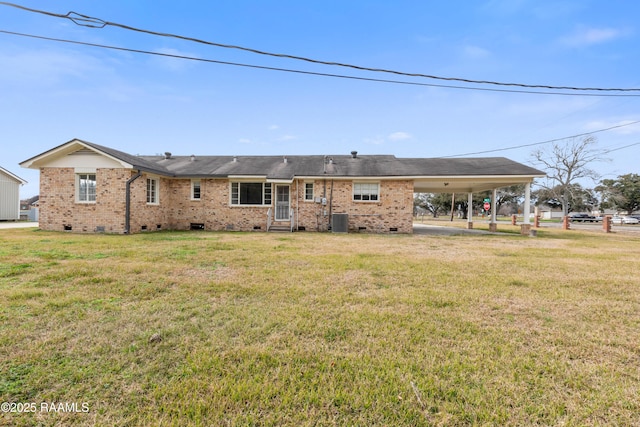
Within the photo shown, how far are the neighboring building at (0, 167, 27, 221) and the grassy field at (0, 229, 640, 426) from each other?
2168 cm

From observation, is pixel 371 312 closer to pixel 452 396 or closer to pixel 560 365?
pixel 452 396

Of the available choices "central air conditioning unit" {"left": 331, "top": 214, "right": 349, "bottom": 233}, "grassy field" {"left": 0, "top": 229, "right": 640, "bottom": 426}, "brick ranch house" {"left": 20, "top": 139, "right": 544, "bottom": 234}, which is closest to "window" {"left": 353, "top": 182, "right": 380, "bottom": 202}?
"brick ranch house" {"left": 20, "top": 139, "right": 544, "bottom": 234}

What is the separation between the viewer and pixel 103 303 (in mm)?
3693

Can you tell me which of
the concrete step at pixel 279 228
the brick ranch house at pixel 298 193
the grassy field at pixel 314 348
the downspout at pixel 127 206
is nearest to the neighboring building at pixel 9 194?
the brick ranch house at pixel 298 193

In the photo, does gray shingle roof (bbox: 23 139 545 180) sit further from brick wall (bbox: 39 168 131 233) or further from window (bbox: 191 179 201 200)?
brick wall (bbox: 39 168 131 233)

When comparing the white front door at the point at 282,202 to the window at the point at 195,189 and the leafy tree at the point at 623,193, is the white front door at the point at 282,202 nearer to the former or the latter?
the window at the point at 195,189

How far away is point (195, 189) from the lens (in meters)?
15.4

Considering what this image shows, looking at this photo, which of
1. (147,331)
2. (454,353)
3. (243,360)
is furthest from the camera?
(147,331)

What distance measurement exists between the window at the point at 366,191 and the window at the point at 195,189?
8.87 meters

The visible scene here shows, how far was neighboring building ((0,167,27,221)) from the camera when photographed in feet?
63.3

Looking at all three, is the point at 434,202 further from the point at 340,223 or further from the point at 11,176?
the point at 11,176

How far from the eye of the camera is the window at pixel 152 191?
13.8m

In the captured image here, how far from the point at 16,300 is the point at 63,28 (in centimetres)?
698

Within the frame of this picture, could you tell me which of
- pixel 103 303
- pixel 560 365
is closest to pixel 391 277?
pixel 560 365
